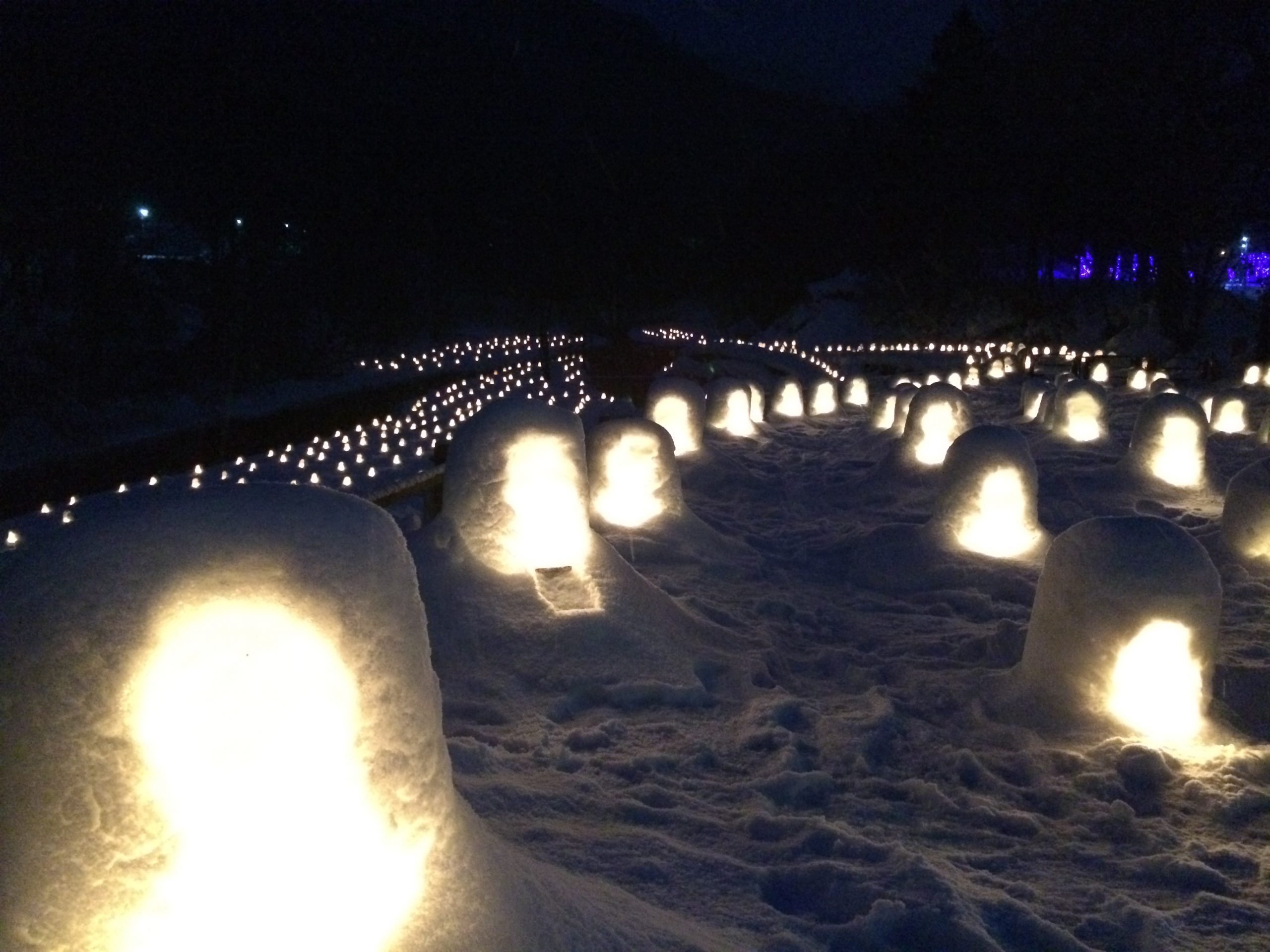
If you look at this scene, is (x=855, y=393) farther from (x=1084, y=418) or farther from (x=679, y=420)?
(x=679, y=420)

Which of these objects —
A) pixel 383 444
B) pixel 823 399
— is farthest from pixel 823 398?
pixel 383 444

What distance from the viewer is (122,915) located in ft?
7.14

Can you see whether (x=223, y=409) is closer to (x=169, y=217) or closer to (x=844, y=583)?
(x=169, y=217)

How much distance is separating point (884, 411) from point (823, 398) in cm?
354

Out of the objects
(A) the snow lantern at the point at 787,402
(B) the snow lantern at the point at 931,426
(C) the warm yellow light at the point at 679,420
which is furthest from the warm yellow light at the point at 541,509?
(A) the snow lantern at the point at 787,402

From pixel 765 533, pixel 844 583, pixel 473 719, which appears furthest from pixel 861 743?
pixel 765 533

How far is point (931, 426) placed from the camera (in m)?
12.2

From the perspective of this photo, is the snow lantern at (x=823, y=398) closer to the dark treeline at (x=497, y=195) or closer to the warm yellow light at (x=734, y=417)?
the warm yellow light at (x=734, y=417)

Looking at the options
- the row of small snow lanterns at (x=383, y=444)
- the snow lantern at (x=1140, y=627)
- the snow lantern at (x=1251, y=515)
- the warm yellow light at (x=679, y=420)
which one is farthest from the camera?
the warm yellow light at (x=679, y=420)

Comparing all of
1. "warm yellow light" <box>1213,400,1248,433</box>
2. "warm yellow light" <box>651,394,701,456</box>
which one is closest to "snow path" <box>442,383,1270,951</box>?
"warm yellow light" <box>651,394,701,456</box>

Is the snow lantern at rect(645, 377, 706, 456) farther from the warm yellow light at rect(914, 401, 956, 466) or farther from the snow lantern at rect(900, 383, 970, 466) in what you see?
the warm yellow light at rect(914, 401, 956, 466)

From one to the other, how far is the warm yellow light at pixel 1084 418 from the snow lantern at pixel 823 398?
6.15 meters

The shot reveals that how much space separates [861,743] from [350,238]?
31124 mm

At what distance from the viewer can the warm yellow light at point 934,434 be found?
12156 millimetres
